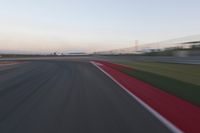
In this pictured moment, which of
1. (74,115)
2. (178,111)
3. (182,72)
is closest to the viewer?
(74,115)

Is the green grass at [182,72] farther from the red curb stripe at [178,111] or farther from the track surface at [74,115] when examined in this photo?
the track surface at [74,115]

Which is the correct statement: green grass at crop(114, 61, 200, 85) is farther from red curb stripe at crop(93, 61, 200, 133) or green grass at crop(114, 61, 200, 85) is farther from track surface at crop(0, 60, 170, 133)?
track surface at crop(0, 60, 170, 133)

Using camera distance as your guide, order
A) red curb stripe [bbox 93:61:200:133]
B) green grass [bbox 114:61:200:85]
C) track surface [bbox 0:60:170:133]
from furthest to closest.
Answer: green grass [bbox 114:61:200:85] → red curb stripe [bbox 93:61:200:133] → track surface [bbox 0:60:170:133]

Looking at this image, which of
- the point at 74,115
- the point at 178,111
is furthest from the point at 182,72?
the point at 74,115

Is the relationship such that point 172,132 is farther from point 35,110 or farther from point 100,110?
point 35,110

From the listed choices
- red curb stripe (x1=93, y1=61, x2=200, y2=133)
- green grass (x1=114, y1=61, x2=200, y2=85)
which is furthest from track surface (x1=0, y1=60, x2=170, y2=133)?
green grass (x1=114, y1=61, x2=200, y2=85)

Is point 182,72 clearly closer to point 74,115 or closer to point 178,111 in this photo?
point 178,111

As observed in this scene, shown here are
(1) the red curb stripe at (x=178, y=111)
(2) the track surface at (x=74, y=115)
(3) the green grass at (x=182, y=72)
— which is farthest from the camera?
(3) the green grass at (x=182, y=72)

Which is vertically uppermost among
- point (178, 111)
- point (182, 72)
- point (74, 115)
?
point (74, 115)

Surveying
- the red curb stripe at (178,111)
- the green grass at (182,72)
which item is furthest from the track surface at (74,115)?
the green grass at (182,72)

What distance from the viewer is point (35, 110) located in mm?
10609

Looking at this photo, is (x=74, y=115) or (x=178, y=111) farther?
(x=178, y=111)

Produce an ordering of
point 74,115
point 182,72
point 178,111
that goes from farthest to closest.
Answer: point 182,72
point 178,111
point 74,115

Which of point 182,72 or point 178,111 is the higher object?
point 178,111
